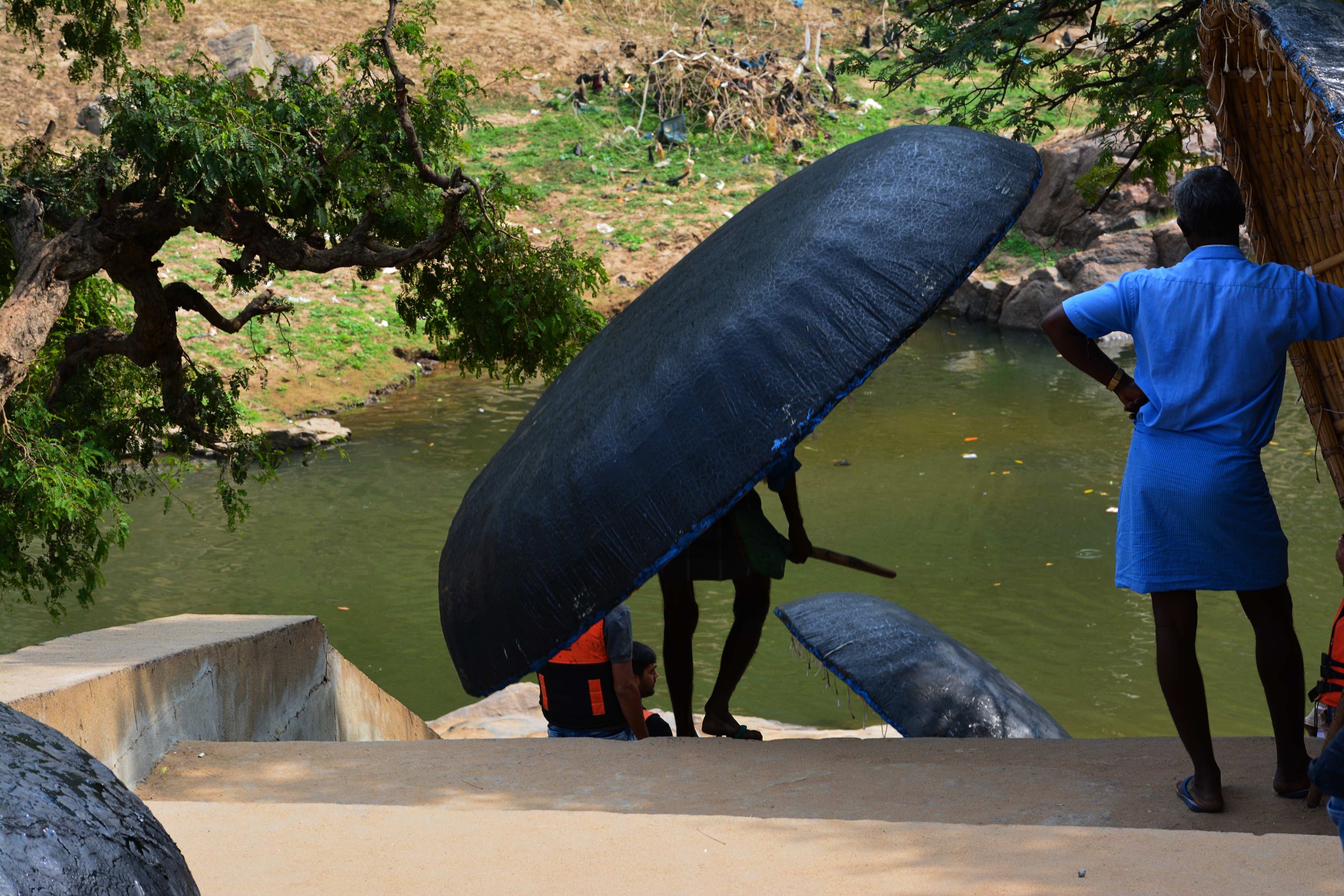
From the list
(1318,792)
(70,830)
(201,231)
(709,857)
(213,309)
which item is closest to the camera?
(70,830)

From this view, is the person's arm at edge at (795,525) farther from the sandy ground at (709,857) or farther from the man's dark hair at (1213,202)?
the sandy ground at (709,857)

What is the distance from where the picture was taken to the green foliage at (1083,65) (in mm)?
6168

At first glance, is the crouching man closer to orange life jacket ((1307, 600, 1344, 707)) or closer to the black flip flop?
the black flip flop

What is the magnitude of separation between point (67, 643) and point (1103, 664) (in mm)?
6082

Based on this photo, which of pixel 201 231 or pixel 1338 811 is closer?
pixel 1338 811

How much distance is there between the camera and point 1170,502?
2701 millimetres

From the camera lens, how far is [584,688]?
4414 mm

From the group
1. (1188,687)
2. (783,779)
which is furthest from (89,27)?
(1188,687)

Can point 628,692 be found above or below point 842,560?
below

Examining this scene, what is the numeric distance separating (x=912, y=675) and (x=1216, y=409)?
6.51 feet

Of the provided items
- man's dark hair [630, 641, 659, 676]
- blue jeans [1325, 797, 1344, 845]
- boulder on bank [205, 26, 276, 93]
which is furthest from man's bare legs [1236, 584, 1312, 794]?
boulder on bank [205, 26, 276, 93]

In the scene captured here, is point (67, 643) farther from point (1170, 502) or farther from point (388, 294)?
point (388, 294)

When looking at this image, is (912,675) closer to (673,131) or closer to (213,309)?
(213,309)

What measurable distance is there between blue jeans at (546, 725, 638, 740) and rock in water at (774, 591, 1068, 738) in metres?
0.77
